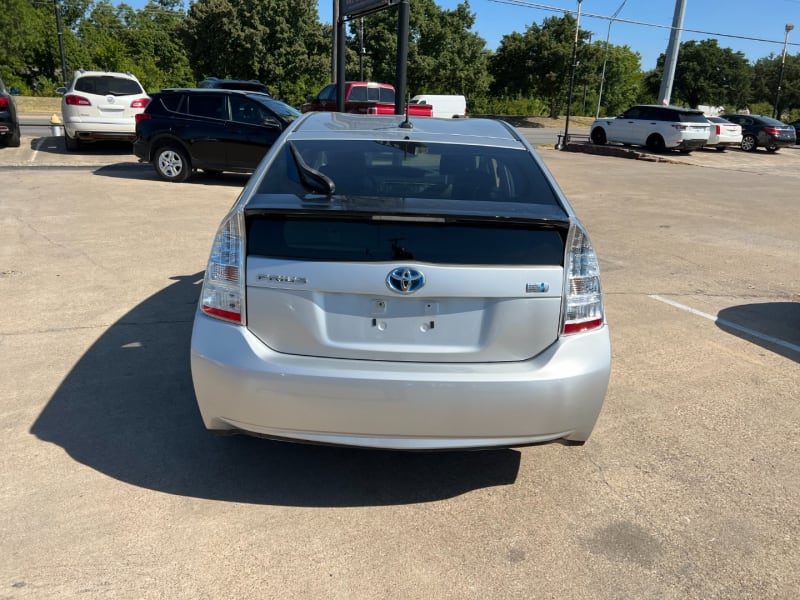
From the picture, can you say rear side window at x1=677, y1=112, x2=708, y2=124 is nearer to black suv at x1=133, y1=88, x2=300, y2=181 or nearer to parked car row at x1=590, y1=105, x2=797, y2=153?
parked car row at x1=590, y1=105, x2=797, y2=153

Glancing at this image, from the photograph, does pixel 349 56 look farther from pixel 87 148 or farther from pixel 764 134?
pixel 87 148

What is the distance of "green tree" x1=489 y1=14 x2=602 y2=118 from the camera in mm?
54906

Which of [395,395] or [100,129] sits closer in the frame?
[395,395]

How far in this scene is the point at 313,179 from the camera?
3.16m

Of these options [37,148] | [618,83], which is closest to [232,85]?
[37,148]

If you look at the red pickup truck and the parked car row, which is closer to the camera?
the red pickup truck

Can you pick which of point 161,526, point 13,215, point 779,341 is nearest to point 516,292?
point 161,526

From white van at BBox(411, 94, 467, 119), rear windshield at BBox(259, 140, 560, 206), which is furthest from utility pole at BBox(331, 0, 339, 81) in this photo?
rear windshield at BBox(259, 140, 560, 206)

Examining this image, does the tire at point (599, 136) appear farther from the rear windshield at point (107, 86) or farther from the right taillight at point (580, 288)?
the right taillight at point (580, 288)

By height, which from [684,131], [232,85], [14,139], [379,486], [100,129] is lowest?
[379,486]

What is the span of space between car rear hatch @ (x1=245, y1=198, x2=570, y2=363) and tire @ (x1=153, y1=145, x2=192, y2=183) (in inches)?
425

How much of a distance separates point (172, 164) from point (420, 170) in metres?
10.4

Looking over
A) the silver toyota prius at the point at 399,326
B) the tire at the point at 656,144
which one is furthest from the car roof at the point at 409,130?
the tire at the point at 656,144

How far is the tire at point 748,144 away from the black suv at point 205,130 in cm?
2484
